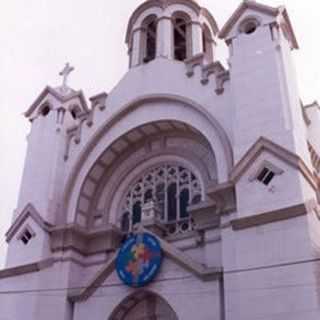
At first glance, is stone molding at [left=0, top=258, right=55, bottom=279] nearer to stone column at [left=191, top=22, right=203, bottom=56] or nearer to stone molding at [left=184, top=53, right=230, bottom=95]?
stone molding at [left=184, top=53, right=230, bottom=95]

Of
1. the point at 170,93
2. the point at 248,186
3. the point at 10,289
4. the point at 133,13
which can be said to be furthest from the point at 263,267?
the point at 133,13

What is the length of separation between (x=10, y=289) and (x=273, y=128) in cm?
977

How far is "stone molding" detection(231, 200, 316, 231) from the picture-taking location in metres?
12.3

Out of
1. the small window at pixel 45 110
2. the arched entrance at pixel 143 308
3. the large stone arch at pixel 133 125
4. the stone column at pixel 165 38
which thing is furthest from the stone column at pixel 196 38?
the arched entrance at pixel 143 308

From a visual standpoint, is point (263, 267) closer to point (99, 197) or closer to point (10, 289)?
point (99, 197)

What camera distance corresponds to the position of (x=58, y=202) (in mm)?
17844

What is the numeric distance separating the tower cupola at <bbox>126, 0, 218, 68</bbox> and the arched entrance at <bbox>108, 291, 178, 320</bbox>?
31.0 ft

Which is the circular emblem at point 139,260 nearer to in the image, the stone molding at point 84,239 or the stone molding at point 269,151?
the stone molding at point 84,239

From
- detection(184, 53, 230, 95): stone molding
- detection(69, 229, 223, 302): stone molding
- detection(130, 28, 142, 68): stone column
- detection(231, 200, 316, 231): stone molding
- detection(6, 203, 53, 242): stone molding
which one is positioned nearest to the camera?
detection(231, 200, 316, 231): stone molding

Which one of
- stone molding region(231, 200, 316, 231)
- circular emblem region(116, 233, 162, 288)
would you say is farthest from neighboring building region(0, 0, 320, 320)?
circular emblem region(116, 233, 162, 288)

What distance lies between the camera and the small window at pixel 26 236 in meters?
17.3

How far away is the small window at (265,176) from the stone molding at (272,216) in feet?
3.21

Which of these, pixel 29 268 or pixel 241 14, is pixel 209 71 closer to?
pixel 241 14

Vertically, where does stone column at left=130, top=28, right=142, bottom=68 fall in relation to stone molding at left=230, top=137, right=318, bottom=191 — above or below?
above
